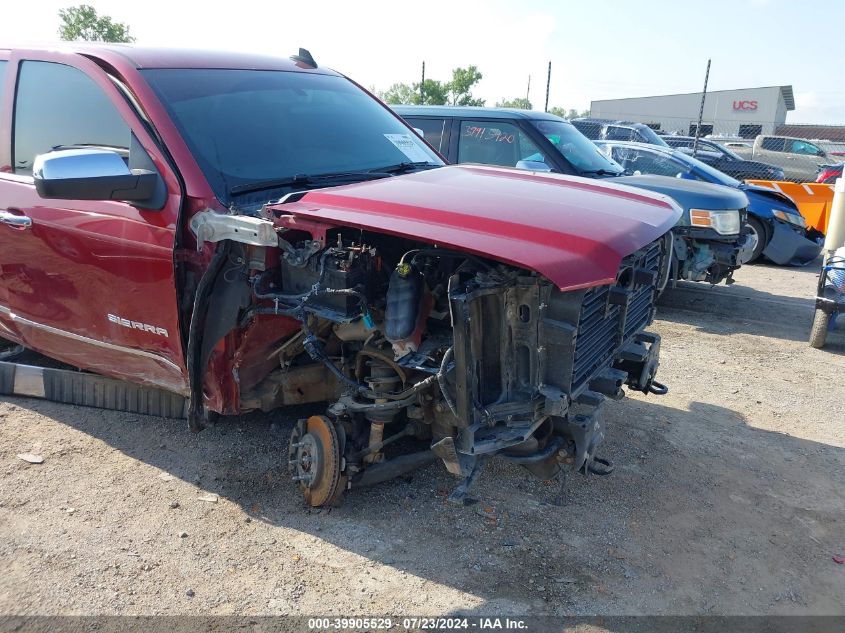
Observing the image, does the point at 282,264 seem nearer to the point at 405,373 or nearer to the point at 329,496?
the point at 405,373

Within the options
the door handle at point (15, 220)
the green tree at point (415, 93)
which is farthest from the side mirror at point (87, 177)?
the green tree at point (415, 93)

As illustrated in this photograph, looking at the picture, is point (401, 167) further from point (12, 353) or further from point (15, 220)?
point (12, 353)

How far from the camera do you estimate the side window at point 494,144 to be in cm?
711

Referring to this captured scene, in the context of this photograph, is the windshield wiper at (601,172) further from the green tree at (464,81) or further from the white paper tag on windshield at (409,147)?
the green tree at (464,81)

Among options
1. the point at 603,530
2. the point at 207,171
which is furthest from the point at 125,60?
the point at 603,530

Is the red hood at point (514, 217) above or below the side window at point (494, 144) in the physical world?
below

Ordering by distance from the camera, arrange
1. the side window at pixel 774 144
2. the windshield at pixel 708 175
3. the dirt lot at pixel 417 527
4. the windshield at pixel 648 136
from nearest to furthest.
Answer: the dirt lot at pixel 417 527
the windshield at pixel 708 175
the windshield at pixel 648 136
the side window at pixel 774 144

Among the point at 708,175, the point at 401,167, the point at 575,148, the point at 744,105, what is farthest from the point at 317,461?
the point at 744,105

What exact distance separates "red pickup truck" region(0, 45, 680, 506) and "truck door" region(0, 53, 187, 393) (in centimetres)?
1

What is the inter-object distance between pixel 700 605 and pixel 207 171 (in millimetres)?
2697

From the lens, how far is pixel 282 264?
9.69ft

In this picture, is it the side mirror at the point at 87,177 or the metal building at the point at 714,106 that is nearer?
the side mirror at the point at 87,177

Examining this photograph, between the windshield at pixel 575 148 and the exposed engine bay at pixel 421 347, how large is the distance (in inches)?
153

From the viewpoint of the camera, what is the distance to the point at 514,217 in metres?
2.60
